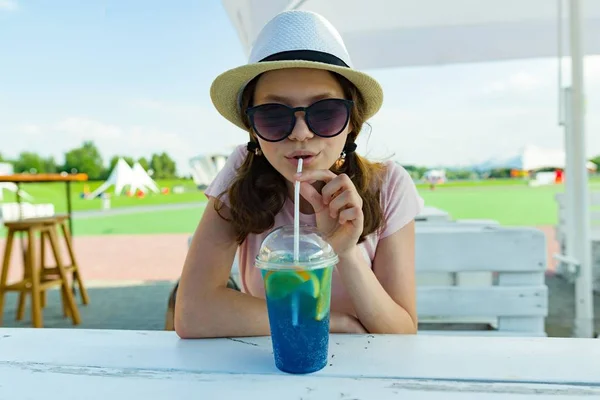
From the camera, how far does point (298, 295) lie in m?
0.62

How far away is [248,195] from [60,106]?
97.9ft

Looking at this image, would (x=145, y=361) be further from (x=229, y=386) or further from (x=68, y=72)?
(x=68, y=72)

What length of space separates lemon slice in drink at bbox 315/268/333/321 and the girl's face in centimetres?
33

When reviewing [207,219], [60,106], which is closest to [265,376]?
Result: [207,219]

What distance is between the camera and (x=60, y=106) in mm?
26516

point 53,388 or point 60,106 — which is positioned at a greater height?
point 60,106

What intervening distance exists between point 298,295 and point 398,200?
0.65m

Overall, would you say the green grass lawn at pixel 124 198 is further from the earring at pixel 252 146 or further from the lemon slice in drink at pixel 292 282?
the lemon slice in drink at pixel 292 282

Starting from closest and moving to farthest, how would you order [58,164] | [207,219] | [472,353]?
[472,353] → [207,219] → [58,164]

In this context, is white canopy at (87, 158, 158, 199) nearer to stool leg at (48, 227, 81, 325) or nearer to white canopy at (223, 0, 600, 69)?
stool leg at (48, 227, 81, 325)

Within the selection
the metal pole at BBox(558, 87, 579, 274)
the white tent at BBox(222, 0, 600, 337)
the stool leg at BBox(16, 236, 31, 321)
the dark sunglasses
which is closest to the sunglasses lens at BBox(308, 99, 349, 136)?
the dark sunglasses

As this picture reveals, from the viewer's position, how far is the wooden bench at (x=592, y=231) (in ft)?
13.0

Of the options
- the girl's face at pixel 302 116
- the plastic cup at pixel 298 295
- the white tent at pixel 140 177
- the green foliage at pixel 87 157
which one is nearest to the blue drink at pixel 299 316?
the plastic cup at pixel 298 295

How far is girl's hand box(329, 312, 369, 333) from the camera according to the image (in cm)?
93
